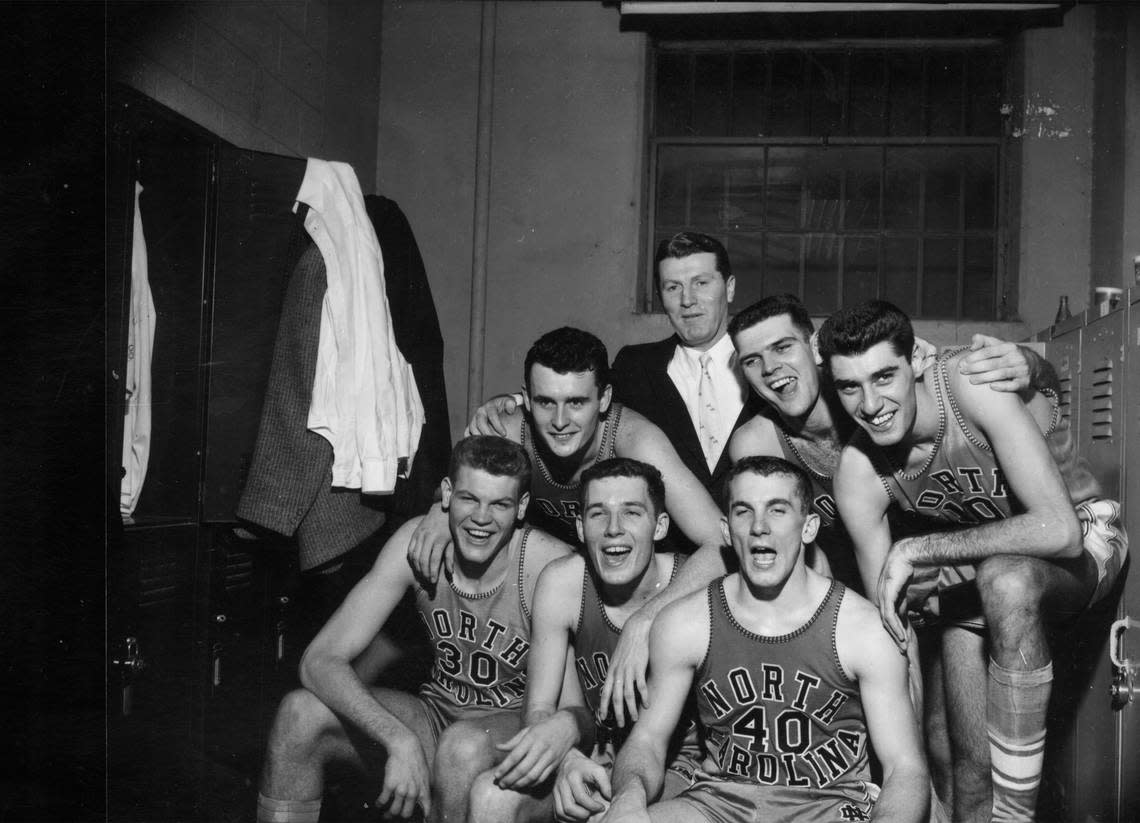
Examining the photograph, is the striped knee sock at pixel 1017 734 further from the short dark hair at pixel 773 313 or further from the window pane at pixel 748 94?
the window pane at pixel 748 94

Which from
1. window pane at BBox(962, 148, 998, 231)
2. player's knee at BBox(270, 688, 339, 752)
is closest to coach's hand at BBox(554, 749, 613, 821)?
player's knee at BBox(270, 688, 339, 752)

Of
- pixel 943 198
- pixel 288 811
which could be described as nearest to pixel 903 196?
pixel 943 198

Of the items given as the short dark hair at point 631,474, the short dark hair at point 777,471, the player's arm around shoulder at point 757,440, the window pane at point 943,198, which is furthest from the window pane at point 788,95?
the short dark hair at point 777,471

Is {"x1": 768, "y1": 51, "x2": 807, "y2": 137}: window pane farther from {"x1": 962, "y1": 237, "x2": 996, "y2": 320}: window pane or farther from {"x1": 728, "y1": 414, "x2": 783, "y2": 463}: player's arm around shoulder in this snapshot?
{"x1": 728, "y1": 414, "x2": 783, "y2": 463}: player's arm around shoulder

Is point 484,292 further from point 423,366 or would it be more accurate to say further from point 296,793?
point 296,793

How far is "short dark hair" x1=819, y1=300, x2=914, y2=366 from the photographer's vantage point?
8.37 ft

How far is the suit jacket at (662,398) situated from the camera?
131 inches

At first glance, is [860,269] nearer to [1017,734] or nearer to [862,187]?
[862,187]

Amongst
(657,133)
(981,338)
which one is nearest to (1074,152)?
(657,133)

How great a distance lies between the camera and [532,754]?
245 cm

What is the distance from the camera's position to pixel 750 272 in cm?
447

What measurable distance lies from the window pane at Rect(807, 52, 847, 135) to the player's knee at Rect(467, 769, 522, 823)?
127 inches

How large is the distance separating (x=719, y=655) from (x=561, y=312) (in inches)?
93.6

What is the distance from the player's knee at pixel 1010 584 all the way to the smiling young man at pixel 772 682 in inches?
11.7
